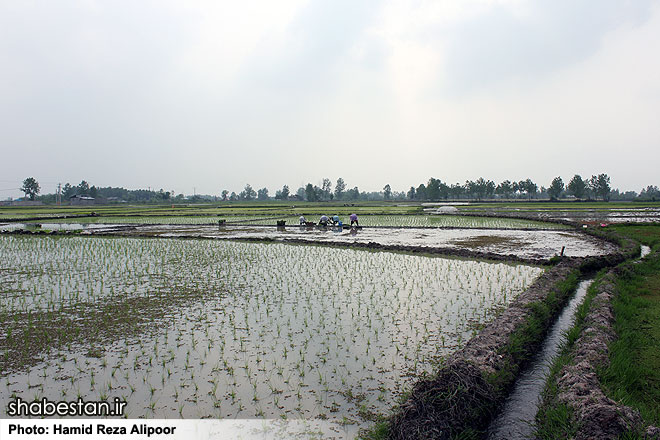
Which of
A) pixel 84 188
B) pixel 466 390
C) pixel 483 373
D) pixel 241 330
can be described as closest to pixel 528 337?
pixel 483 373

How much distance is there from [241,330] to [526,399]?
3.81 m

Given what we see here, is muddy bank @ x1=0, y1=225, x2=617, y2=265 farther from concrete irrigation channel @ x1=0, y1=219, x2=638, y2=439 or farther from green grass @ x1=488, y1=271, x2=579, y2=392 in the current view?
green grass @ x1=488, y1=271, x2=579, y2=392

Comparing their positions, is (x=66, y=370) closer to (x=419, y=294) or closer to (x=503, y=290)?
(x=419, y=294)

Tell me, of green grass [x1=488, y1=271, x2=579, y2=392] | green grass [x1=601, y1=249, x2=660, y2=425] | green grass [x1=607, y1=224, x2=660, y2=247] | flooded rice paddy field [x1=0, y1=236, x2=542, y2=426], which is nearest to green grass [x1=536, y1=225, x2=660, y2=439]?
green grass [x1=601, y1=249, x2=660, y2=425]

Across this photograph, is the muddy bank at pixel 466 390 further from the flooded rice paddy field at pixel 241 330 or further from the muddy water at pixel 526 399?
the flooded rice paddy field at pixel 241 330

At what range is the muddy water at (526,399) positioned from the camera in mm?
3480

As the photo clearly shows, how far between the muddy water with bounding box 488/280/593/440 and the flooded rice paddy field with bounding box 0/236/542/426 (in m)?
0.90

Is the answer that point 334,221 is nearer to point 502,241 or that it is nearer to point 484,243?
point 484,243

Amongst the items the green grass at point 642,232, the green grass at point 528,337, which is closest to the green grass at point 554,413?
the green grass at point 528,337

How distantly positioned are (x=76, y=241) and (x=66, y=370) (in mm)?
15054

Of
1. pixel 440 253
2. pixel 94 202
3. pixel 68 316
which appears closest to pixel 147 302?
pixel 68 316

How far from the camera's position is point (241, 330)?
5.84 metres

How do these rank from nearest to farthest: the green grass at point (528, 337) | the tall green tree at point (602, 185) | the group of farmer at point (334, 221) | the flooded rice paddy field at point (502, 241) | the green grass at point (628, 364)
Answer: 1. the green grass at point (628, 364)
2. the green grass at point (528, 337)
3. the flooded rice paddy field at point (502, 241)
4. the group of farmer at point (334, 221)
5. the tall green tree at point (602, 185)

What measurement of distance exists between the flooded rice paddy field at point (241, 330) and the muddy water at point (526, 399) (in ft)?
2.97
